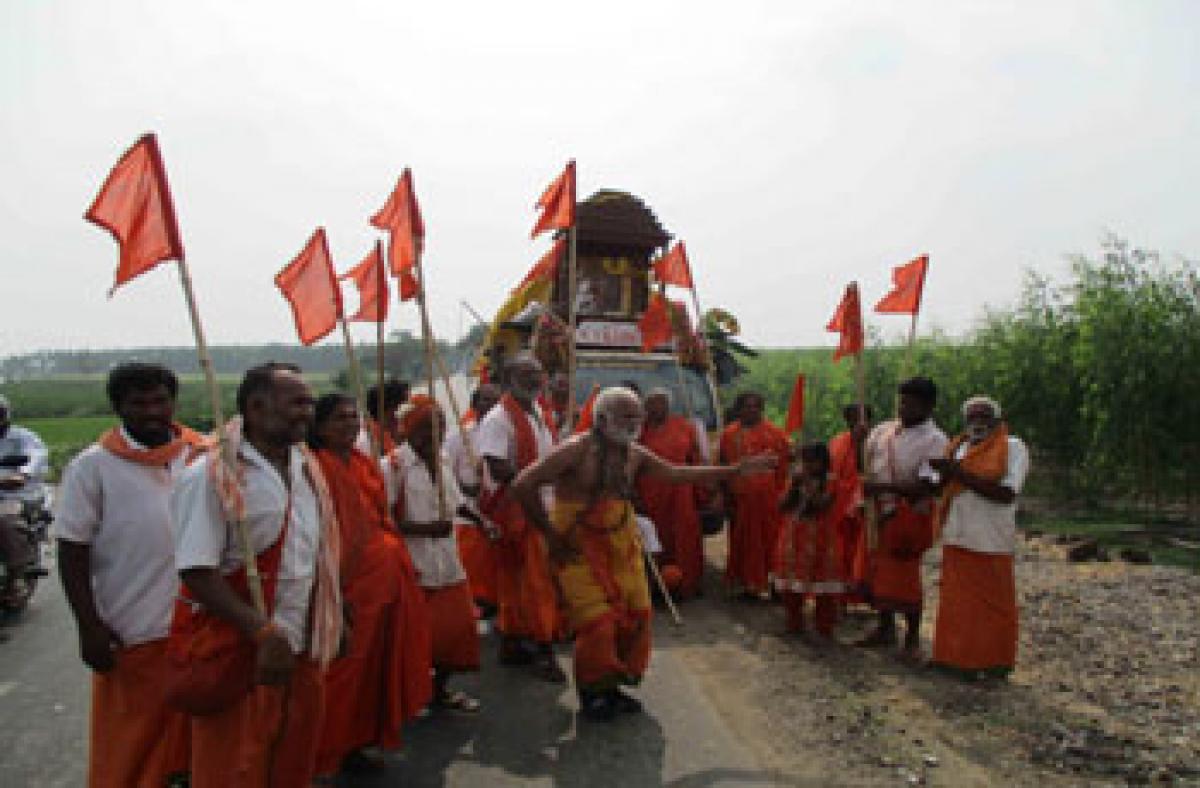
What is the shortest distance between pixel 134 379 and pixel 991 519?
4.52m

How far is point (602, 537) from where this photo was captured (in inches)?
175

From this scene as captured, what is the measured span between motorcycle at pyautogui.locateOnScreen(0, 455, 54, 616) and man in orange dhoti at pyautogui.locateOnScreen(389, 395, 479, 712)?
3783 millimetres

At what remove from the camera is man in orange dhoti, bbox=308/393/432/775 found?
11.5 feet

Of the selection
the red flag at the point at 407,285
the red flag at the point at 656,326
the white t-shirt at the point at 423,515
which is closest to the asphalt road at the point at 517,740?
the white t-shirt at the point at 423,515

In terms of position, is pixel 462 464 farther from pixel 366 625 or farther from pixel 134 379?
pixel 134 379

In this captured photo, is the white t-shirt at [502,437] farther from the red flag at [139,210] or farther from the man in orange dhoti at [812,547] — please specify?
the red flag at [139,210]

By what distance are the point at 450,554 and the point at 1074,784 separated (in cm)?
308

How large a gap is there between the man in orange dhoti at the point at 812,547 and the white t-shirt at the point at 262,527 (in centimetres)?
396

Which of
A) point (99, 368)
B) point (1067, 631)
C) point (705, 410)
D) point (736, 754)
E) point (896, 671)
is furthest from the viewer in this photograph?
point (99, 368)

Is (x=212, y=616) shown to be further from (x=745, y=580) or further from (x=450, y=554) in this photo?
(x=745, y=580)

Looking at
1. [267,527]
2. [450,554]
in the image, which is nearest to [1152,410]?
[450,554]

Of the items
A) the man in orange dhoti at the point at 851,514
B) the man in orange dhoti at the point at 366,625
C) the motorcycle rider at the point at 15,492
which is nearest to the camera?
the man in orange dhoti at the point at 366,625

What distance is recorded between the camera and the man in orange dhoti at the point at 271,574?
2.29 meters

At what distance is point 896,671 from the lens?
5156 mm
